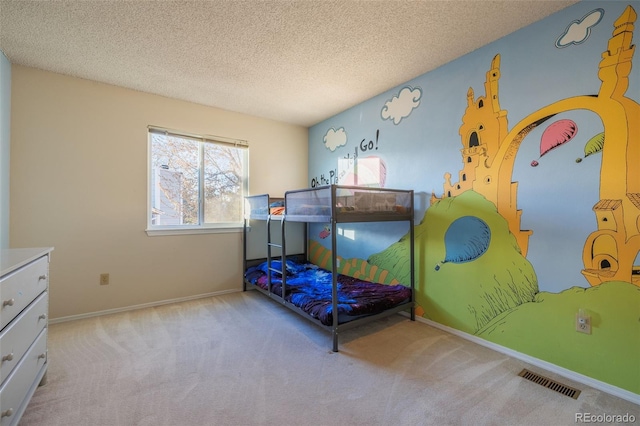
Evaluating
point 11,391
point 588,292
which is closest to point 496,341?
point 588,292

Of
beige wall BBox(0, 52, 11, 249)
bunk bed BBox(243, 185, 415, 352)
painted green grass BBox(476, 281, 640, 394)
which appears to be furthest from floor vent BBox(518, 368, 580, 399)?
beige wall BBox(0, 52, 11, 249)

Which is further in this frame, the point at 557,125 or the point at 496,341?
the point at 496,341

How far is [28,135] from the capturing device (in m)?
2.47

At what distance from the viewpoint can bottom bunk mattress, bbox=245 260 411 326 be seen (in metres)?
2.23

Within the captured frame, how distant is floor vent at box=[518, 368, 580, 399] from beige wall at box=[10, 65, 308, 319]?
3.12 meters

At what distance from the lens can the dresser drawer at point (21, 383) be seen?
1.16 metres

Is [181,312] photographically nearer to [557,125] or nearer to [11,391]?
[11,391]

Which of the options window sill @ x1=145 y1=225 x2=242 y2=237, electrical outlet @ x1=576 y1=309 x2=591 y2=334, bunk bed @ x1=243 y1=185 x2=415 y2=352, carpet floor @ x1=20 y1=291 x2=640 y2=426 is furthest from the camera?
window sill @ x1=145 y1=225 x2=242 y2=237

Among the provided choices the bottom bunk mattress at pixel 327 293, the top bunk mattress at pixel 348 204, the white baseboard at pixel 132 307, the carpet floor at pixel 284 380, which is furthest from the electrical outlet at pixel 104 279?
the top bunk mattress at pixel 348 204

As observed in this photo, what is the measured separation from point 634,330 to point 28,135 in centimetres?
477

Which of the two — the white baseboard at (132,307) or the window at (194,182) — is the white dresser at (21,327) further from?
the window at (194,182)

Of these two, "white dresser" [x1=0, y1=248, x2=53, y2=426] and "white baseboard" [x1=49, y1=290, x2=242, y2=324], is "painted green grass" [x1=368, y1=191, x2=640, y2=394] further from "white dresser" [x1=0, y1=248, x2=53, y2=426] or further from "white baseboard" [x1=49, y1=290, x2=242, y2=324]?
"white dresser" [x1=0, y1=248, x2=53, y2=426]

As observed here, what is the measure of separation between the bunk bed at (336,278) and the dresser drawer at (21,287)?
1.64 meters

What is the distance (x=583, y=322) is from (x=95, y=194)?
4195 mm
